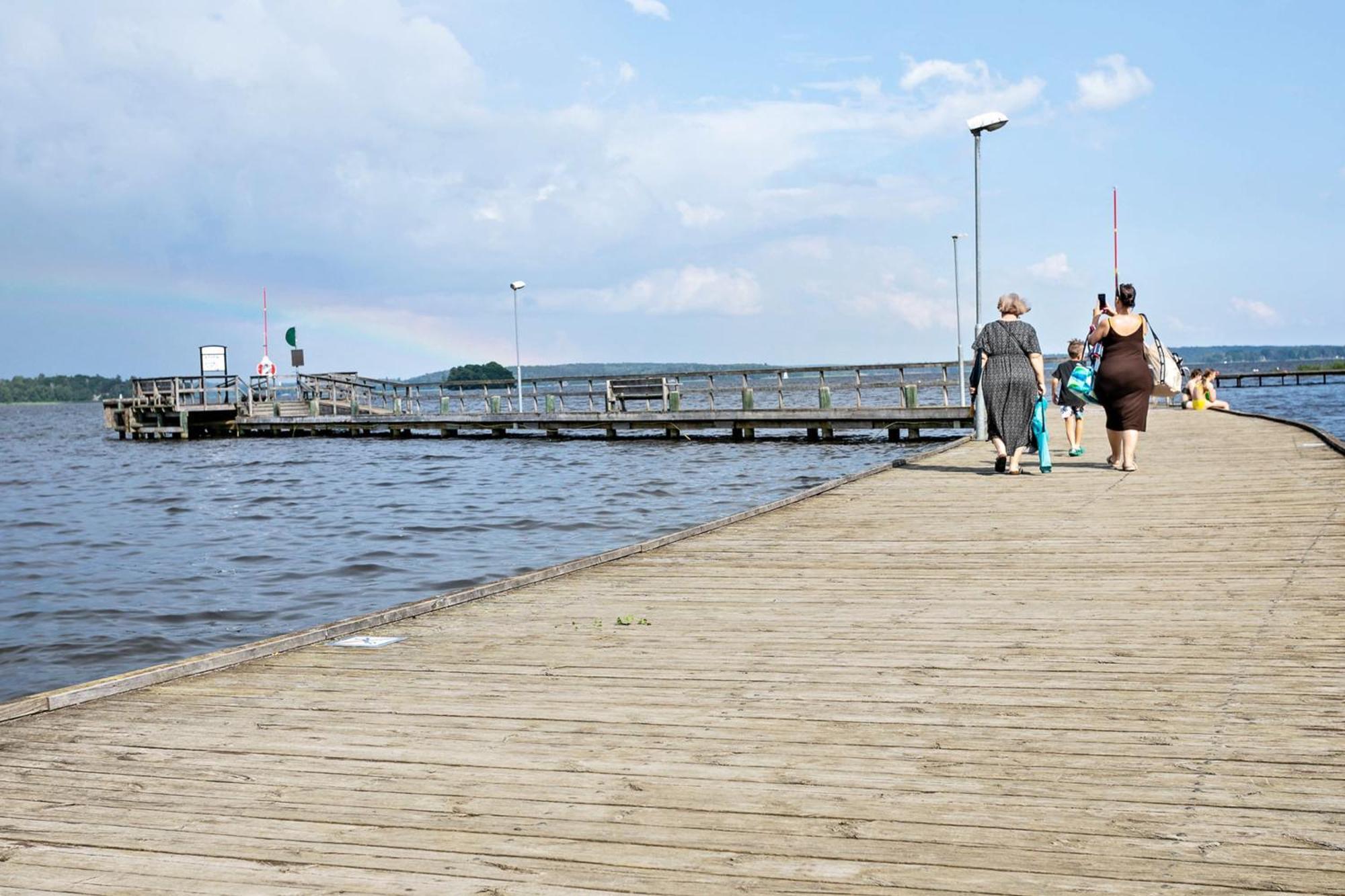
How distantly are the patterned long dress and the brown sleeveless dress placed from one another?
2.09 feet

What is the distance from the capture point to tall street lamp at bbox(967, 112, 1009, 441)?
719 inches

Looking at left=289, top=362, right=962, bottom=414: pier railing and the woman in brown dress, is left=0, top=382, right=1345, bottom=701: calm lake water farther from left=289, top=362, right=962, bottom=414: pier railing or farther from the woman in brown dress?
the woman in brown dress

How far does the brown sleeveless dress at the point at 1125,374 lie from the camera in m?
11.2

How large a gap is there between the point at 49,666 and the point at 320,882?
7391 millimetres

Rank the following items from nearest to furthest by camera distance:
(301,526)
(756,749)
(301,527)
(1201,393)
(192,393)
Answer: (756,749) → (301,527) → (301,526) → (1201,393) → (192,393)

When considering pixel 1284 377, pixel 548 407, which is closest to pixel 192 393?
pixel 548 407

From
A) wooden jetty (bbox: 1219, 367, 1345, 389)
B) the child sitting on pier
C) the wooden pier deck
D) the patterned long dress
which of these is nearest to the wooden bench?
the child sitting on pier

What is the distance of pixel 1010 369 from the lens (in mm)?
11734

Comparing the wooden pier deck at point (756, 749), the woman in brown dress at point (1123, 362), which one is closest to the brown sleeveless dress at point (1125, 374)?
the woman in brown dress at point (1123, 362)

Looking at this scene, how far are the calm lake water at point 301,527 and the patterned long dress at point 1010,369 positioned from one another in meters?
4.67

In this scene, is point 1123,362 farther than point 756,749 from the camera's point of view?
Yes

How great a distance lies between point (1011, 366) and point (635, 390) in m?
23.0

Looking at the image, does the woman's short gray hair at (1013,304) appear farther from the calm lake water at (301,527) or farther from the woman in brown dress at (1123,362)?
the calm lake water at (301,527)

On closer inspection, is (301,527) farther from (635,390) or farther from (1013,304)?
(635,390)
